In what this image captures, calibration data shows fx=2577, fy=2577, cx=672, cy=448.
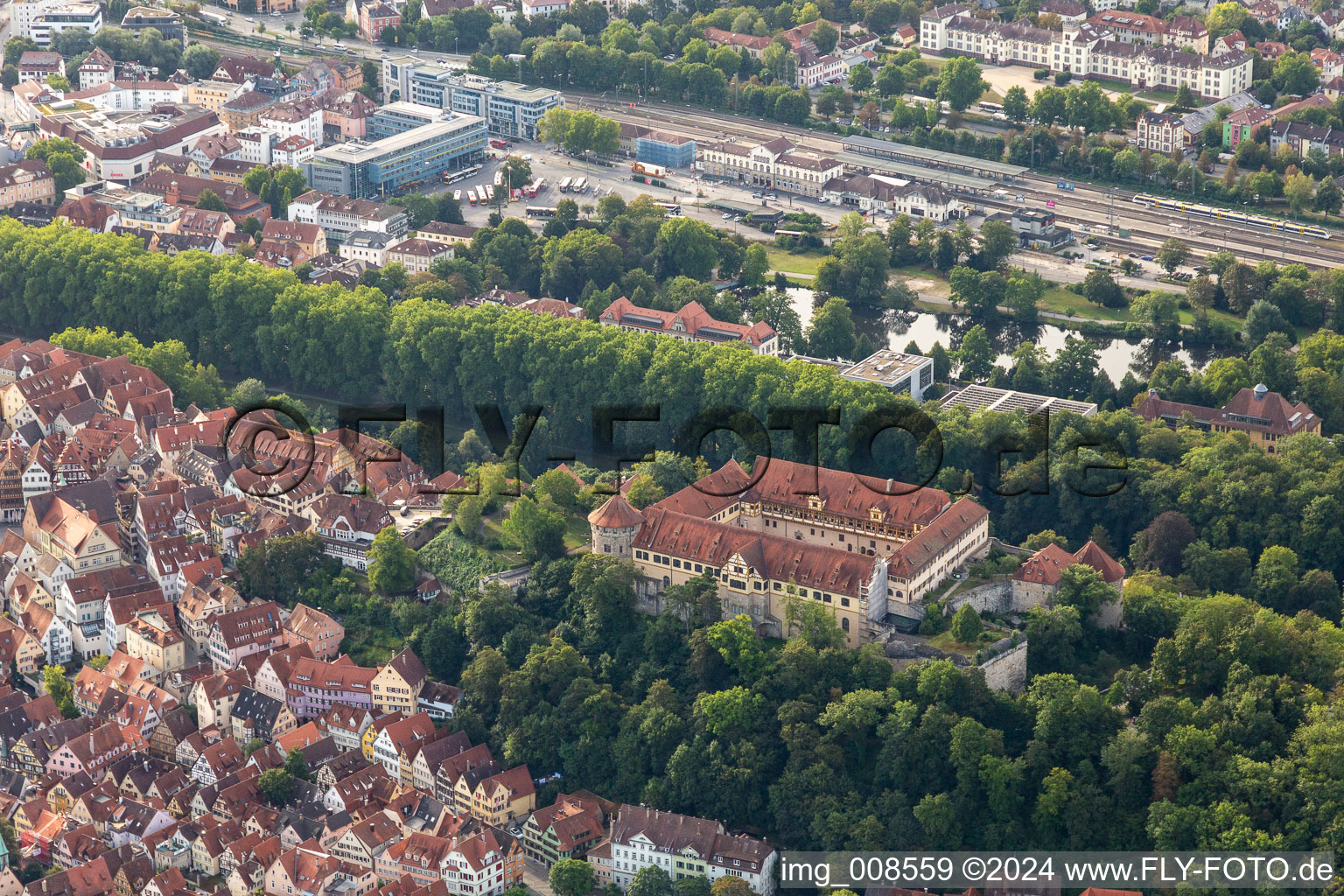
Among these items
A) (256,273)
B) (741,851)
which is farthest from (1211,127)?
(741,851)

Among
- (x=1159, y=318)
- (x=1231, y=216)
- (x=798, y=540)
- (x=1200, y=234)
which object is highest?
(x=1231, y=216)

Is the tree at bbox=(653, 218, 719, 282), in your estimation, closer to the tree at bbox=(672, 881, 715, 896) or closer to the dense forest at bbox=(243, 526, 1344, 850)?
the dense forest at bbox=(243, 526, 1344, 850)

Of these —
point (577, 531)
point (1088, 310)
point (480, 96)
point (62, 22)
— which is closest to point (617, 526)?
point (577, 531)

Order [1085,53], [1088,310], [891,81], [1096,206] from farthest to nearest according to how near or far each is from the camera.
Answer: [1085,53] < [891,81] < [1096,206] < [1088,310]

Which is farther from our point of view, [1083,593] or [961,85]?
[961,85]

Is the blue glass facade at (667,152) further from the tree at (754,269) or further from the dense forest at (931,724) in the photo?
the dense forest at (931,724)

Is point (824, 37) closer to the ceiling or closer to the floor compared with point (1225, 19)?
closer to the floor

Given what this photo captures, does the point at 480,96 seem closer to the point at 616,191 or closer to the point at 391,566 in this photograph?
the point at 616,191
